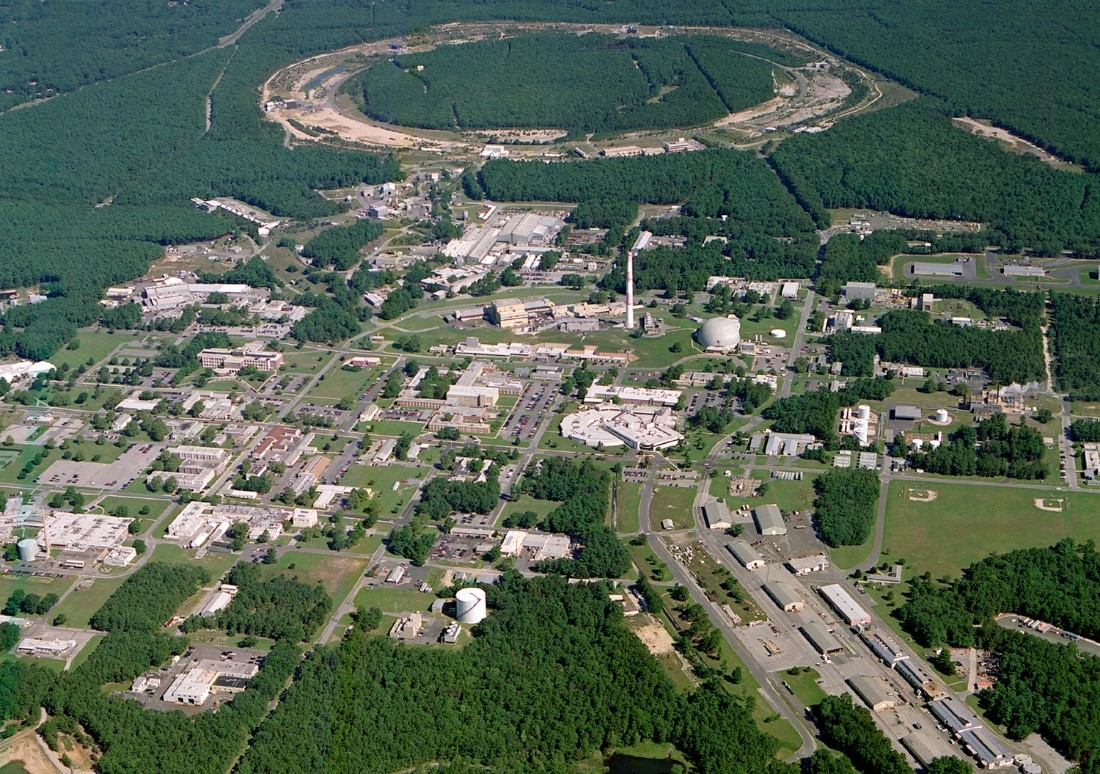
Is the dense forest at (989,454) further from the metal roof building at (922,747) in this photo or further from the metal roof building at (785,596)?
the metal roof building at (922,747)

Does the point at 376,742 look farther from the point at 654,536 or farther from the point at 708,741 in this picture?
the point at 654,536

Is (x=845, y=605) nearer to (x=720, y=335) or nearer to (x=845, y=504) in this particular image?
(x=845, y=504)

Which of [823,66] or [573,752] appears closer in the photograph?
[573,752]

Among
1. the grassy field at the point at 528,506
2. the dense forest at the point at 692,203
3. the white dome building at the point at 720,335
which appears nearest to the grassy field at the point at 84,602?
the grassy field at the point at 528,506

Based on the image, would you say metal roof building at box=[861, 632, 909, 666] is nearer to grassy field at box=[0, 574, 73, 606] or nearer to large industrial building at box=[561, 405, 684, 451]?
large industrial building at box=[561, 405, 684, 451]

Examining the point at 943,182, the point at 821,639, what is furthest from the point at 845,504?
the point at 943,182

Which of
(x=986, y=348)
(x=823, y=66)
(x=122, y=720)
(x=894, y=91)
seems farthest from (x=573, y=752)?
(x=823, y=66)

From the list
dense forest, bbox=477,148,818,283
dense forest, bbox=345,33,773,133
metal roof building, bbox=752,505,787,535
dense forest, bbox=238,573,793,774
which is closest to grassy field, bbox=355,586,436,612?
dense forest, bbox=238,573,793,774
